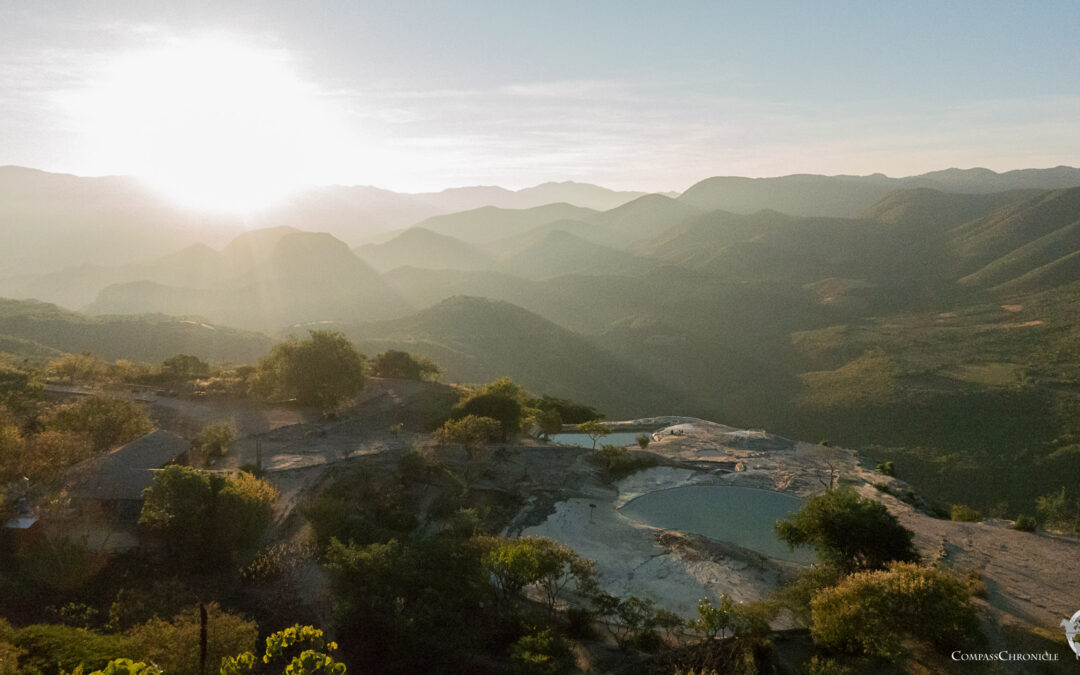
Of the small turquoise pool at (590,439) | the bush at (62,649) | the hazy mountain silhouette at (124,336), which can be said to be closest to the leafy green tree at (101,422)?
the bush at (62,649)

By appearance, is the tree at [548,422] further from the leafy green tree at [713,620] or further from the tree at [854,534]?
the leafy green tree at [713,620]

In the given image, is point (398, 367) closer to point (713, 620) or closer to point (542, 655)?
point (542, 655)

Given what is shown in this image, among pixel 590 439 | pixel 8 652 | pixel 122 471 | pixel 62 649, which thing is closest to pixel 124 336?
pixel 122 471

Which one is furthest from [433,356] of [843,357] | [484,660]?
[484,660]

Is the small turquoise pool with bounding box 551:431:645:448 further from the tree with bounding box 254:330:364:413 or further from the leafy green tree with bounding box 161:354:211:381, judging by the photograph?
the leafy green tree with bounding box 161:354:211:381

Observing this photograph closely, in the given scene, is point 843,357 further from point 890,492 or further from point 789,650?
point 789,650

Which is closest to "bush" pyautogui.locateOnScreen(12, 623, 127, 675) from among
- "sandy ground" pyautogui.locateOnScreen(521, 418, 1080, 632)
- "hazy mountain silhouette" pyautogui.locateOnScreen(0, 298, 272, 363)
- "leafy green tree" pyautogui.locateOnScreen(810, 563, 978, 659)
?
"sandy ground" pyautogui.locateOnScreen(521, 418, 1080, 632)
